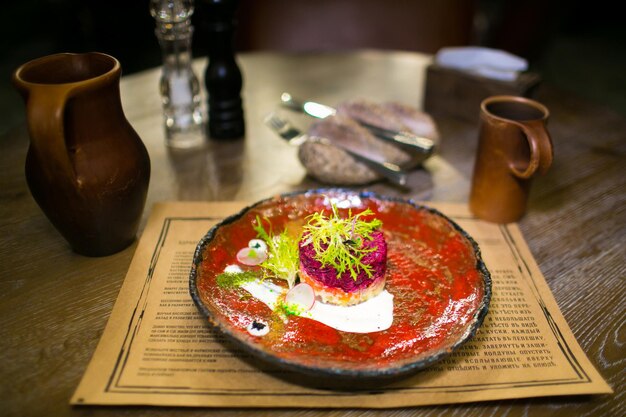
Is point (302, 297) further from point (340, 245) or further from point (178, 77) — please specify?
point (178, 77)

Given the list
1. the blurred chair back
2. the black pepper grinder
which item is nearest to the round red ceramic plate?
the black pepper grinder

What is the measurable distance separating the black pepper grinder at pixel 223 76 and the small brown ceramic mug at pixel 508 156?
0.57 metres

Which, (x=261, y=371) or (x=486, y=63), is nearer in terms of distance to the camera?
(x=261, y=371)

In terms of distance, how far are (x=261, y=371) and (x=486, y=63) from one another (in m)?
1.02

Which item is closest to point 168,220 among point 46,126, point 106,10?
point 46,126

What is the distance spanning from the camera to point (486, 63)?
141 centimetres

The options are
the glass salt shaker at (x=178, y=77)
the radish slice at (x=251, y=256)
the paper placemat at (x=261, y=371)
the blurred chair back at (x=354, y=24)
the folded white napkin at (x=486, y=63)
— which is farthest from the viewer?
the blurred chair back at (x=354, y=24)

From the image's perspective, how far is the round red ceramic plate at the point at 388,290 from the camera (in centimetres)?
70

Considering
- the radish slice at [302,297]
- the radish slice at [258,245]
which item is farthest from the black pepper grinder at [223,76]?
the radish slice at [302,297]

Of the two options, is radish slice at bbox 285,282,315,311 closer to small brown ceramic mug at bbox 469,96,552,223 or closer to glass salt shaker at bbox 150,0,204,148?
small brown ceramic mug at bbox 469,96,552,223

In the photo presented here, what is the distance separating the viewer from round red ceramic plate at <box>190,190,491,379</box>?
0.70 m

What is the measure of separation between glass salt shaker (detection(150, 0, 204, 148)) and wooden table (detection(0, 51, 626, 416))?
0.05 m

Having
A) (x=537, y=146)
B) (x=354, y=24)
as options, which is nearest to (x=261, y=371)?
(x=537, y=146)

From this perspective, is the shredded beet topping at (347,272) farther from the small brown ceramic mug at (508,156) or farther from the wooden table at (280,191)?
the small brown ceramic mug at (508,156)
